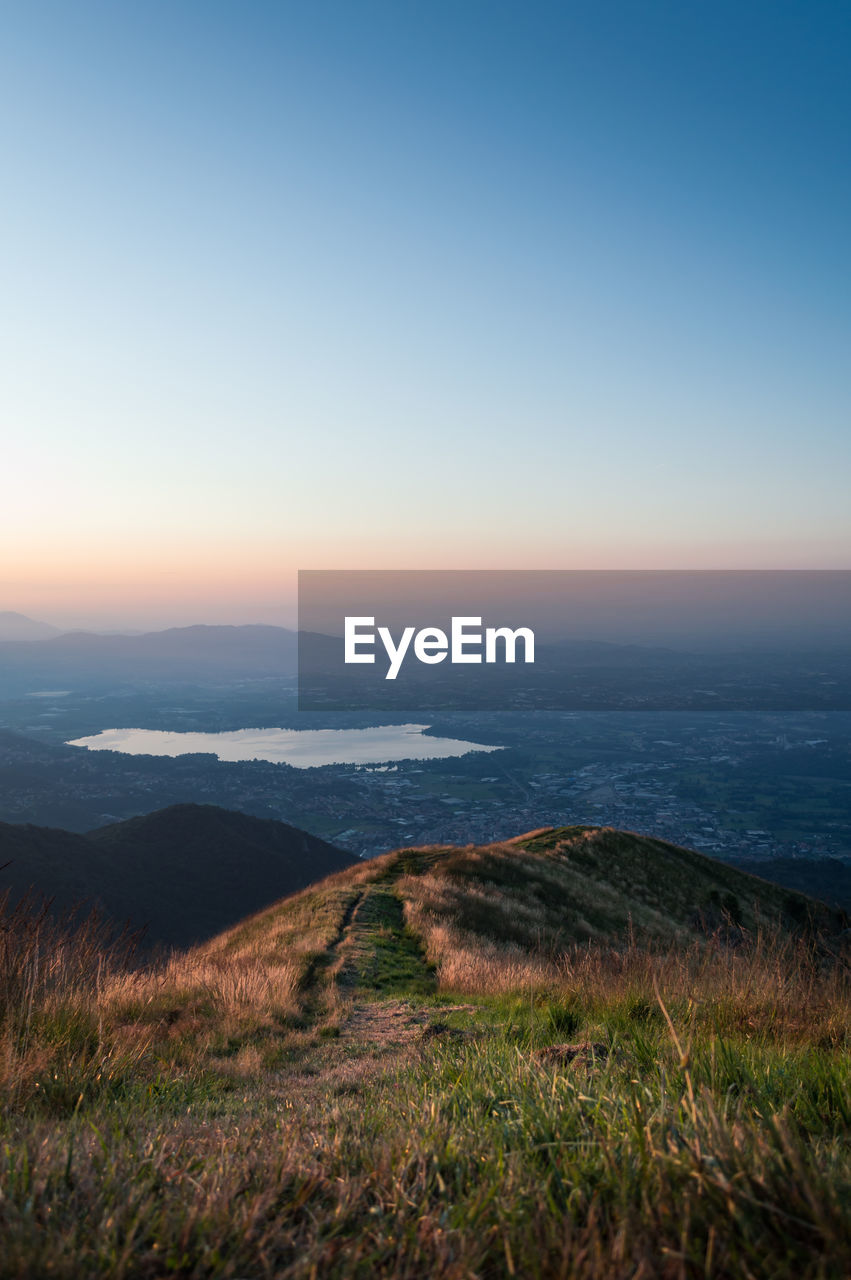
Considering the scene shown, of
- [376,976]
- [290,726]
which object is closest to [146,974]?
[376,976]

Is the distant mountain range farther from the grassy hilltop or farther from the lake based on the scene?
the lake

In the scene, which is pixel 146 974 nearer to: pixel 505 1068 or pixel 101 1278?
pixel 505 1068

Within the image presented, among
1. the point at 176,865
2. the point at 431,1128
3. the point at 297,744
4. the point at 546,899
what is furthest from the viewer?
the point at 297,744

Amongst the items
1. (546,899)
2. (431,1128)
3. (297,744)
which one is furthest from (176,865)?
(297,744)

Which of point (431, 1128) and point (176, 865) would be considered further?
point (176, 865)

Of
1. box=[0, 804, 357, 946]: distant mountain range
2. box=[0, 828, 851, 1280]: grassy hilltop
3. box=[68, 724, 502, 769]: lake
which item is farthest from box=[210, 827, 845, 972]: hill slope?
box=[68, 724, 502, 769]: lake

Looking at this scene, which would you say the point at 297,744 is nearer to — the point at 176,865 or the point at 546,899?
the point at 176,865
